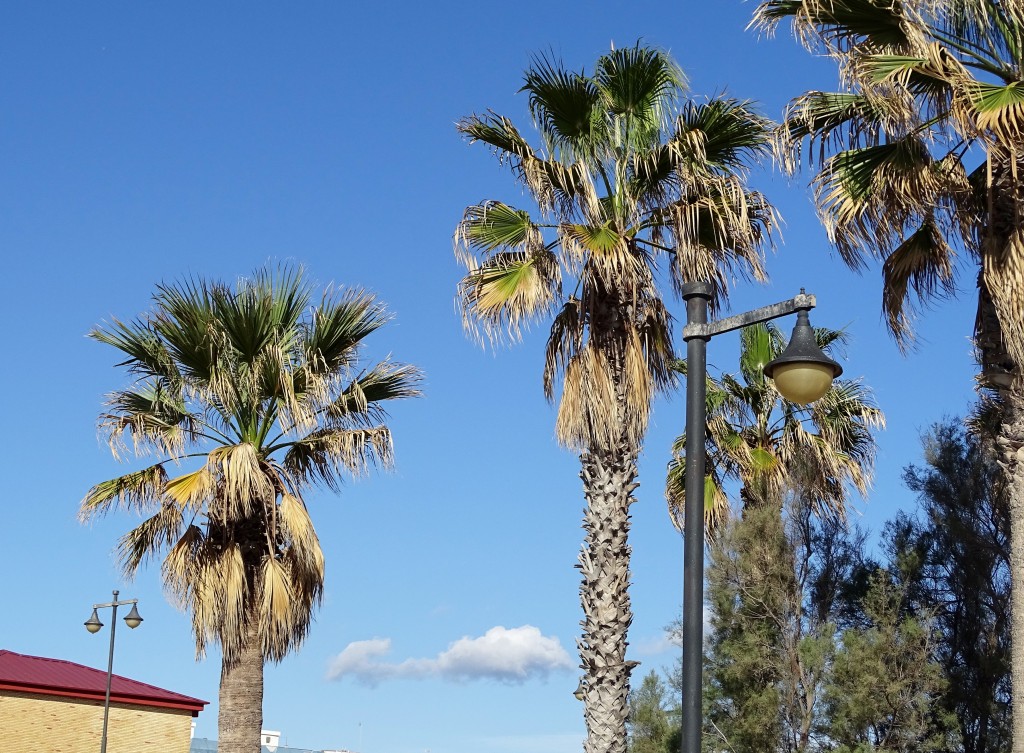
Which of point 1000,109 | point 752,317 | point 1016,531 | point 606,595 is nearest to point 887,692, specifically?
point 606,595

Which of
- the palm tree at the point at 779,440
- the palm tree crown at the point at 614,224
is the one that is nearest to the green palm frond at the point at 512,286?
the palm tree crown at the point at 614,224

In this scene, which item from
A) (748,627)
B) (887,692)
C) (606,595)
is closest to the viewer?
(606,595)

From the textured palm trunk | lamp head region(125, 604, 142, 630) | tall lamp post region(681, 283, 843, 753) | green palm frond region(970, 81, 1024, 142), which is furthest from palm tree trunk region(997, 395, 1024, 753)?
lamp head region(125, 604, 142, 630)

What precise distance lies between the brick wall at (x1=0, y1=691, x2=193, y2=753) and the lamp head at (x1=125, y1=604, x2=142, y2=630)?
12.5 ft

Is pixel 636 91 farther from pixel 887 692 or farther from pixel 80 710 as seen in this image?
pixel 80 710

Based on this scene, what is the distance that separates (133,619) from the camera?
85.6 feet

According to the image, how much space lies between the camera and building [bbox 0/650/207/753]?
92.8ft

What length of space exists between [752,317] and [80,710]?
25790 millimetres

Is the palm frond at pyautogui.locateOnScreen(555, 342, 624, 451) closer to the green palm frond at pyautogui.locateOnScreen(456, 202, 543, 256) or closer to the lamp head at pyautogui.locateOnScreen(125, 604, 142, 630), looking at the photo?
the green palm frond at pyautogui.locateOnScreen(456, 202, 543, 256)

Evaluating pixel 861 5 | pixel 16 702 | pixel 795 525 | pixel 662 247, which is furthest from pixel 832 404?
pixel 16 702

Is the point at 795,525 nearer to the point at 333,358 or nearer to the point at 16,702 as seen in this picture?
the point at 333,358

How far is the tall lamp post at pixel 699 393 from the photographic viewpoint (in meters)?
7.13

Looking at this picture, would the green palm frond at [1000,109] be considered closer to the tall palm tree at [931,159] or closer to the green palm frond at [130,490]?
the tall palm tree at [931,159]

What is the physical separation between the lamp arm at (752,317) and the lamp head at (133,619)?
20677 mm
